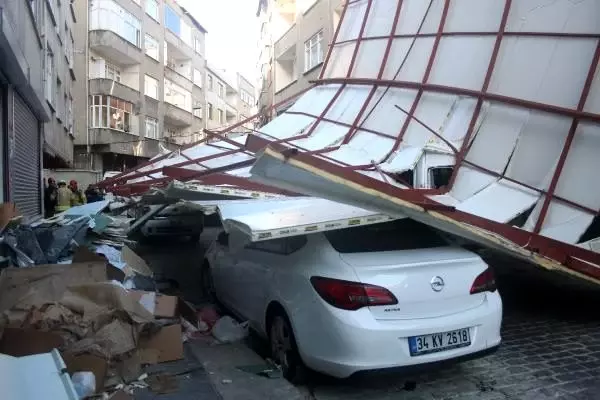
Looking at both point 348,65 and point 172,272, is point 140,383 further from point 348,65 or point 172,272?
point 348,65

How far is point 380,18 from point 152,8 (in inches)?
1180

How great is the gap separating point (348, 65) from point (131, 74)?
26.6m

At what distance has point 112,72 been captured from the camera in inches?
1252

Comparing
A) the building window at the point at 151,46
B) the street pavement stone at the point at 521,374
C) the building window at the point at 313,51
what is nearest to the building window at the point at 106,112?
the building window at the point at 151,46

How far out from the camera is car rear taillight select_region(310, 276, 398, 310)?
358 cm

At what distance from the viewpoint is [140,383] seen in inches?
159

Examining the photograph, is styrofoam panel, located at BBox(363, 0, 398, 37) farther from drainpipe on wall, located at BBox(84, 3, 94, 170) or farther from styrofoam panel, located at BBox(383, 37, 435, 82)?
drainpipe on wall, located at BBox(84, 3, 94, 170)

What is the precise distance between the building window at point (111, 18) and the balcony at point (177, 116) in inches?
254

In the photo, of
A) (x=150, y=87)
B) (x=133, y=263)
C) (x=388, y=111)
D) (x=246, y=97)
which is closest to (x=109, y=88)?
(x=150, y=87)

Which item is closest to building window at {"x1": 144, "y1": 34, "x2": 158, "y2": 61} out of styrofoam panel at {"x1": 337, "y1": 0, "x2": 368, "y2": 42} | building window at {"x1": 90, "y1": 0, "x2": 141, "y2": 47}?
building window at {"x1": 90, "y1": 0, "x2": 141, "y2": 47}

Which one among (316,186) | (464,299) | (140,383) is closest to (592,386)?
(464,299)

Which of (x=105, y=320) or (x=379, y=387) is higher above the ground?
(x=105, y=320)

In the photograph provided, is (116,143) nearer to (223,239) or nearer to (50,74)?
(50,74)

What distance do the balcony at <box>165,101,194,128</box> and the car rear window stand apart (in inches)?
1376
